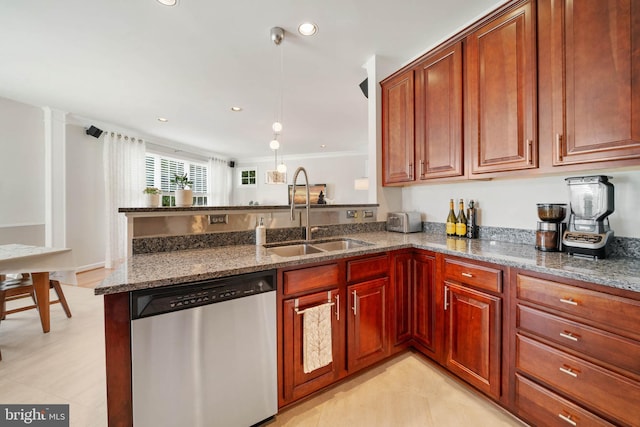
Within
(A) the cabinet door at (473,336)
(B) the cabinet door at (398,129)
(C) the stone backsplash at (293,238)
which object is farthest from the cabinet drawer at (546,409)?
(B) the cabinet door at (398,129)

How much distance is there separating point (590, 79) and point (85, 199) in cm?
629

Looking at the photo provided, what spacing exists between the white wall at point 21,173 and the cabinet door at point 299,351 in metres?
4.53

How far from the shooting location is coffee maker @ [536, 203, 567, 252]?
58.4 inches

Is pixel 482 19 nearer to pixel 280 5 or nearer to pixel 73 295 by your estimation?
pixel 280 5

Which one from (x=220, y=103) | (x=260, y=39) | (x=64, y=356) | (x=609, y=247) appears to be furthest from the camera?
(x=220, y=103)

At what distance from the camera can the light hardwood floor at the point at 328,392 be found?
54.2 inches

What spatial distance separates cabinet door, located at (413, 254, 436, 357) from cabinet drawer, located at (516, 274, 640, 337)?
1.75 feet

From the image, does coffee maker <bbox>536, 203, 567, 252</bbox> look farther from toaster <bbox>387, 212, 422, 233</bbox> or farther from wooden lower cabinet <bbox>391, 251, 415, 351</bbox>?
toaster <bbox>387, 212, 422, 233</bbox>

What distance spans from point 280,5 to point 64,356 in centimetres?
312

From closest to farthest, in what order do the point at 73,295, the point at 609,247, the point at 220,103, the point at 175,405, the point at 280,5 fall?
the point at 175,405 → the point at 609,247 → the point at 280,5 → the point at 73,295 → the point at 220,103

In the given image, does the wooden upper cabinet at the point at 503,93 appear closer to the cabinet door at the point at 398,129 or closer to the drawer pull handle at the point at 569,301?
the cabinet door at the point at 398,129

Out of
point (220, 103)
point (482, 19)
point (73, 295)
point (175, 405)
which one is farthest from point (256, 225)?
point (73, 295)

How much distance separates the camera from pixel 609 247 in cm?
137

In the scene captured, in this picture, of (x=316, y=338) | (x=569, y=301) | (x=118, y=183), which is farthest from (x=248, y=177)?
(x=569, y=301)
